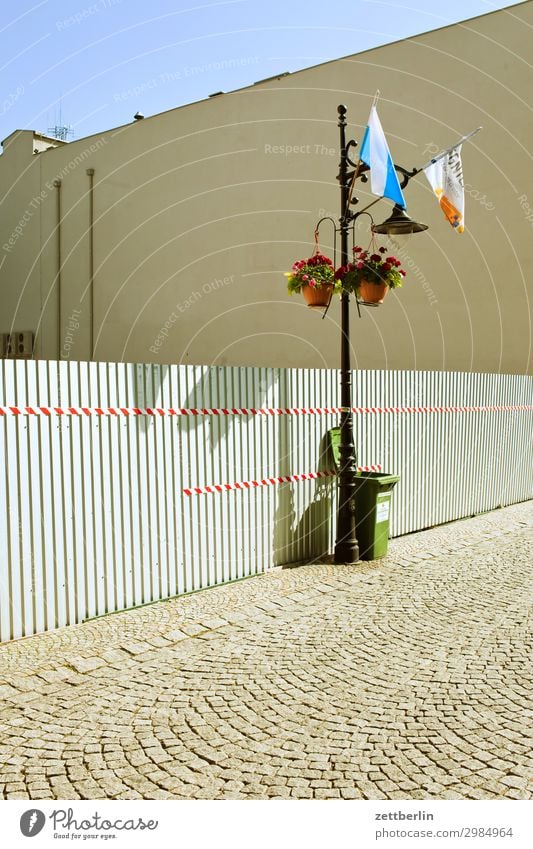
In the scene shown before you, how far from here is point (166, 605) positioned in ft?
22.2

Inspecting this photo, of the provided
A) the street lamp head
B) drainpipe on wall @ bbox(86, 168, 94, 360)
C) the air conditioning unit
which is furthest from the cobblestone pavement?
the air conditioning unit

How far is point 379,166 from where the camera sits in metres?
7.86

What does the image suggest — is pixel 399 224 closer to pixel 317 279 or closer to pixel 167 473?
pixel 317 279

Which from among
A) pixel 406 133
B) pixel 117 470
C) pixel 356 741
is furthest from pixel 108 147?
pixel 356 741

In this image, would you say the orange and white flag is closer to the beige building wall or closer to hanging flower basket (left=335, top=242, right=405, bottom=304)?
hanging flower basket (left=335, top=242, right=405, bottom=304)

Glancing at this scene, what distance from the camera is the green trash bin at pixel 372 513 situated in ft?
28.2

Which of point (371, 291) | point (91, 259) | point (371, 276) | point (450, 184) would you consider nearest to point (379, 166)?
point (371, 276)

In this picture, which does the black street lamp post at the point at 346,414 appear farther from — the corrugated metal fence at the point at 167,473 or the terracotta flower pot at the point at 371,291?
the corrugated metal fence at the point at 167,473

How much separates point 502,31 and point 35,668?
1645cm

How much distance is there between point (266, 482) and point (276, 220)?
12.8 meters

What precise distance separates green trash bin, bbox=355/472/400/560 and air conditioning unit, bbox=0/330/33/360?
777 inches

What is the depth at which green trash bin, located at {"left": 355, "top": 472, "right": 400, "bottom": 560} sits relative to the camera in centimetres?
860

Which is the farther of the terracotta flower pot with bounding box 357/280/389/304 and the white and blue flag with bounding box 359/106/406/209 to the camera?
the terracotta flower pot with bounding box 357/280/389/304

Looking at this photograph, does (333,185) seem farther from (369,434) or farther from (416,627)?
(416,627)
